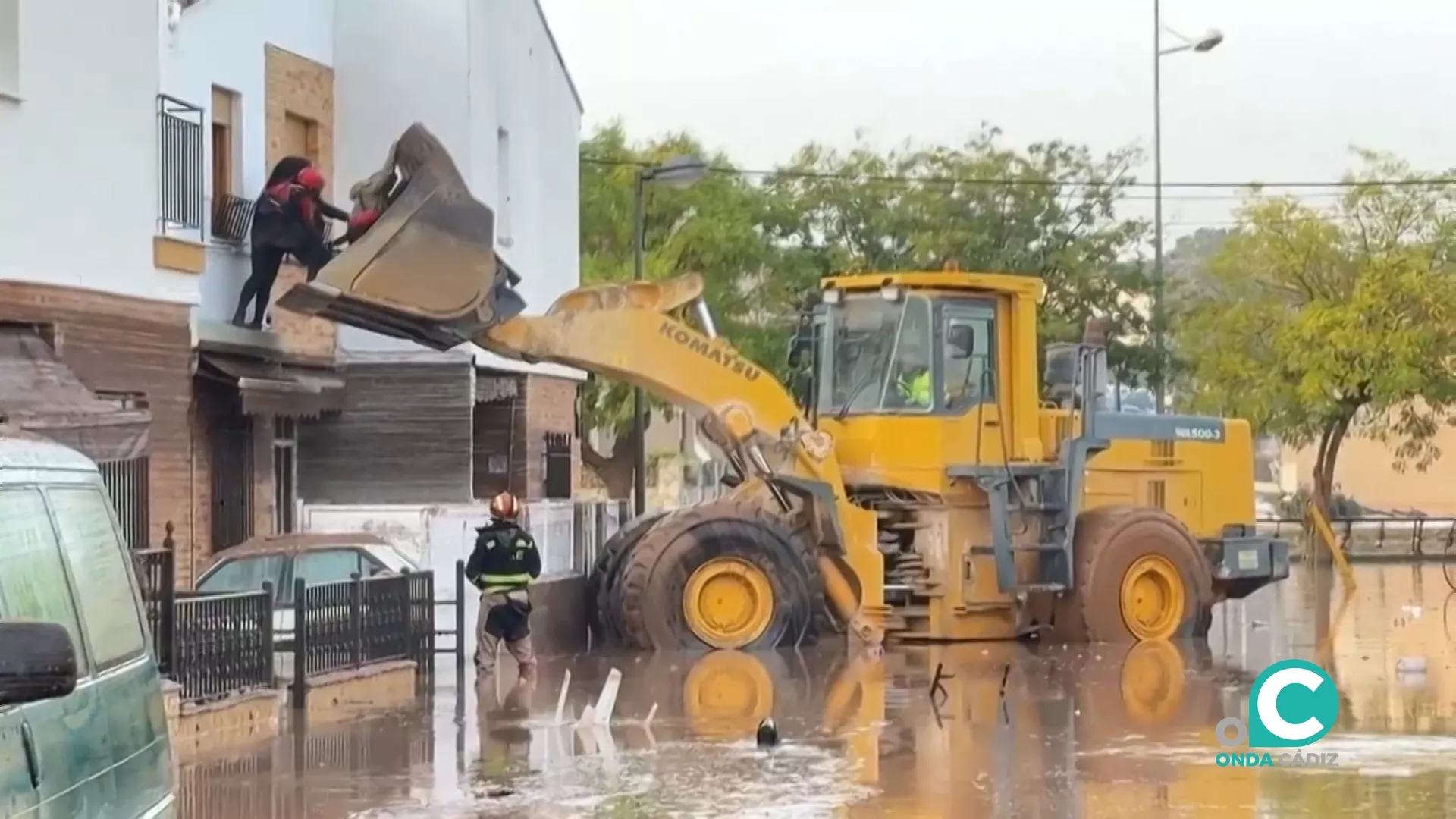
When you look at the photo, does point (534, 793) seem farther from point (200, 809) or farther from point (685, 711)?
point (685, 711)

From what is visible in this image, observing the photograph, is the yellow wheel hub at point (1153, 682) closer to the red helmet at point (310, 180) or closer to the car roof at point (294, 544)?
the car roof at point (294, 544)

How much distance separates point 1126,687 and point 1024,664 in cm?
225

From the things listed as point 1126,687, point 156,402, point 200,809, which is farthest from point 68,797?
point 1126,687

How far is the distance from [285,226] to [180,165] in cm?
255

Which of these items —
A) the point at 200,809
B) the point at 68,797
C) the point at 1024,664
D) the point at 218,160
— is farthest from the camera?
the point at 218,160

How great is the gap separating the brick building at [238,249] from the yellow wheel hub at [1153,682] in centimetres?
754

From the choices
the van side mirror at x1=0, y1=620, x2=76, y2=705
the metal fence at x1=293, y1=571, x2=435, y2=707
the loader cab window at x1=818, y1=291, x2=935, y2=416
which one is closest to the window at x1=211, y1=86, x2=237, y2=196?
the metal fence at x1=293, y1=571, x2=435, y2=707

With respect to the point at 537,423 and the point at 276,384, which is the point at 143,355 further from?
the point at 537,423

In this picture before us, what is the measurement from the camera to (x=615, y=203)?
44406 millimetres

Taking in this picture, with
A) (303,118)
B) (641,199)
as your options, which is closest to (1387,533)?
(641,199)

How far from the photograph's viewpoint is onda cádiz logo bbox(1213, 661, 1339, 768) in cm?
1365

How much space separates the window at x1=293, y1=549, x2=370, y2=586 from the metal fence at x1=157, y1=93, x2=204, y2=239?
310cm

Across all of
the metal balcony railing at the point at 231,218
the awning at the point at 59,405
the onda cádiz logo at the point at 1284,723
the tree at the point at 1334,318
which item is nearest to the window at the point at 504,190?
the metal balcony railing at the point at 231,218

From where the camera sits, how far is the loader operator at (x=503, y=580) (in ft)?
62.6
